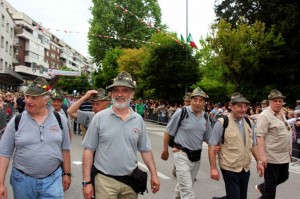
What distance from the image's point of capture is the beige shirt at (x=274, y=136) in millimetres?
5598

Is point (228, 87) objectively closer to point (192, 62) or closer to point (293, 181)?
point (192, 62)

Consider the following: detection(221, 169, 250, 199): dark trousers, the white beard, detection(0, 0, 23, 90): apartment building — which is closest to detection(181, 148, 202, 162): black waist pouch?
detection(221, 169, 250, 199): dark trousers

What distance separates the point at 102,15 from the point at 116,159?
50687mm

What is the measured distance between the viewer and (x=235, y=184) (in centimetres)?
478

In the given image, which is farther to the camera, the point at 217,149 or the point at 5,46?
the point at 5,46

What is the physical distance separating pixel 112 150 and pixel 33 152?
742 millimetres

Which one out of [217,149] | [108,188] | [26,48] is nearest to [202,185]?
[217,149]

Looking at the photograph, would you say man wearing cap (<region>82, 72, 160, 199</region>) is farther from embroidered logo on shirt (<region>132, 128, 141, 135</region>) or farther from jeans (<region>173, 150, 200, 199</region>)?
jeans (<region>173, 150, 200, 199</region>)

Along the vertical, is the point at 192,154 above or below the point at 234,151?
below

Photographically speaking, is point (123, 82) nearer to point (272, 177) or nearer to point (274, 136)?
point (274, 136)

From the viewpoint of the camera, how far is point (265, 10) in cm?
2922

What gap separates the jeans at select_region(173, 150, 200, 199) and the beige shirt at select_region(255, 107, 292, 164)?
3.41ft

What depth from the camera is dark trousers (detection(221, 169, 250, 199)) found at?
186 inches

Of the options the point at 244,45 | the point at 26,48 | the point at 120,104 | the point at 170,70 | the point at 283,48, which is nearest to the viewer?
the point at 120,104
